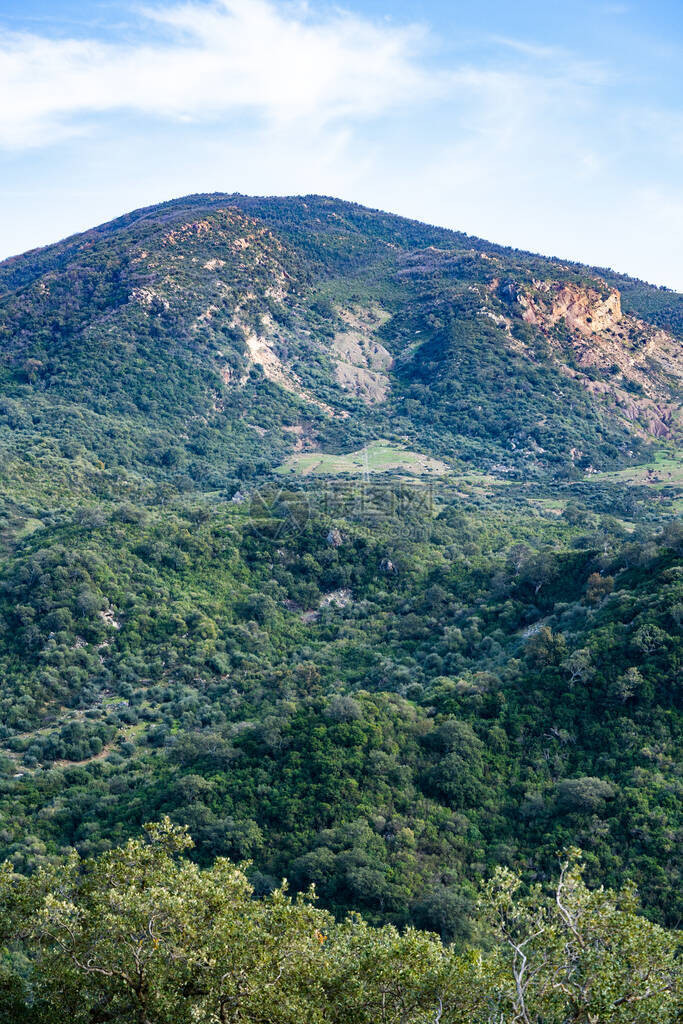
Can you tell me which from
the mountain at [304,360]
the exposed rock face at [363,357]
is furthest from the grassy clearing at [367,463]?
the exposed rock face at [363,357]

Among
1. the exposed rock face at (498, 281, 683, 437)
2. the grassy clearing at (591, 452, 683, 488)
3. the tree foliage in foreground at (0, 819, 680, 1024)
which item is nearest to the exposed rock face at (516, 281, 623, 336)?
the exposed rock face at (498, 281, 683, 437)

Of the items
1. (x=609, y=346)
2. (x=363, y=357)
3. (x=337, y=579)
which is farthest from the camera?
(x=363, y=357)

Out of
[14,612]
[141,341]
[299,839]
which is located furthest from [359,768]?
[141,341]

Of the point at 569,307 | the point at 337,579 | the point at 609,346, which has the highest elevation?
the point at 569,307

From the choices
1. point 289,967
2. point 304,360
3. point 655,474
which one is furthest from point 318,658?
point 304,360

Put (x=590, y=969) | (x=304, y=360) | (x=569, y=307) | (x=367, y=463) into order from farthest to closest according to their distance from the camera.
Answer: (x=569, y=307)
(x=304, y=360)
(x=367, y=463)
(x=590, y=969)

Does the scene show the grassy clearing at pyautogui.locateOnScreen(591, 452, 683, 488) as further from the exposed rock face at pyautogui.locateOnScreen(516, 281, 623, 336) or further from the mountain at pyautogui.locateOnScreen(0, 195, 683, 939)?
the exposed rock face at pyautogui.locateOnScreen(516, 281, 623, 336)

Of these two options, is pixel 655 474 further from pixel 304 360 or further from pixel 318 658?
pixel 318 658

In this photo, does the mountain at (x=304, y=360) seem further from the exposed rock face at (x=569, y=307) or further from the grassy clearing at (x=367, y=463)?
the grassy clearing at (x=367, y=463)
